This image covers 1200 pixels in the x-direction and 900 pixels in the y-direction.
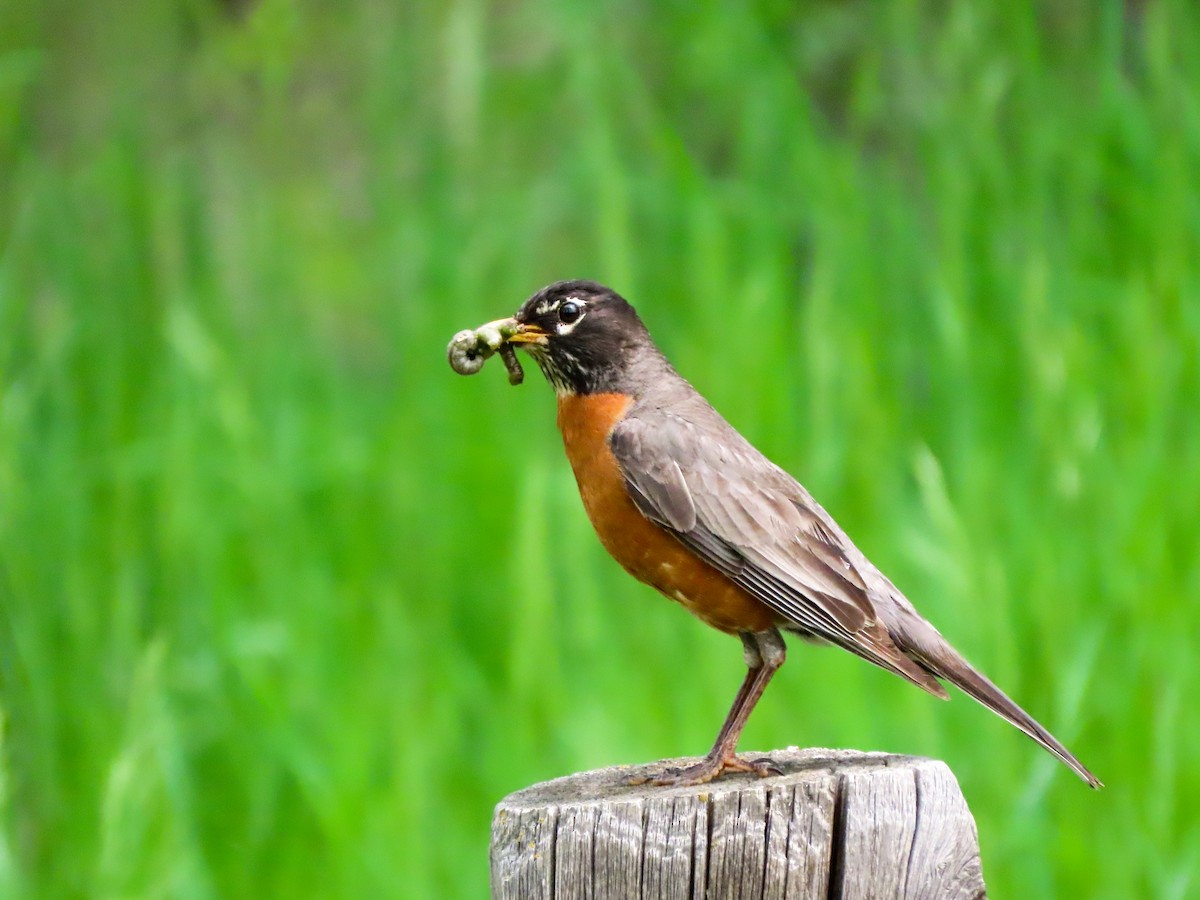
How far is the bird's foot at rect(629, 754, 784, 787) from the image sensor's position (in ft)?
9.38

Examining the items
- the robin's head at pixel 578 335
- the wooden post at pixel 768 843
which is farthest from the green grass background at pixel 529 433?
the wooden post at pixel 768 843

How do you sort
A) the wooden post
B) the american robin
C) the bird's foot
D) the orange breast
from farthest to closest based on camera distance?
the orange breast
the american robin
the bird's foot
the wooden post

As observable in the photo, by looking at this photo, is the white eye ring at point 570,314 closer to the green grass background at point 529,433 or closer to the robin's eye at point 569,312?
the robin's eye at point 569,312

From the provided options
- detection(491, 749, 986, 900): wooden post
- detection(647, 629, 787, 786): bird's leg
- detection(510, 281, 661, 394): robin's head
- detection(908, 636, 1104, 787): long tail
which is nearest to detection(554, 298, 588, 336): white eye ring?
detection(510, 281, 661, 394): robin's head

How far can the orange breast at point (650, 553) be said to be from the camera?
129 inches

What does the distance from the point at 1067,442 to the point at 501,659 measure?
2.02m

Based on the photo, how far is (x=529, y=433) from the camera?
529 cm

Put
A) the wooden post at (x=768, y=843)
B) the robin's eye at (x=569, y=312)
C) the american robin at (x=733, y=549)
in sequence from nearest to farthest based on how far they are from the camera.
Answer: the wooden post at (x=768, y=843)
the american robin at (x=733, y=549)
the robin's eye at (x=569, y=312)

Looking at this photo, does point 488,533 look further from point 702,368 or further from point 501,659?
point 702,368

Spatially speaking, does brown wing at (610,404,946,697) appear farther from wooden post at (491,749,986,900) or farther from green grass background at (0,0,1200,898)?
green grass background at (0,0,1200,898)

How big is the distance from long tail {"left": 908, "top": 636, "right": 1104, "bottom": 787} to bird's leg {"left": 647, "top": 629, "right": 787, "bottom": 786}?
1.12 feet

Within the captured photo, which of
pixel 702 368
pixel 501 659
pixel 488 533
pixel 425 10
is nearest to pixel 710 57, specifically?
pixel 425 10

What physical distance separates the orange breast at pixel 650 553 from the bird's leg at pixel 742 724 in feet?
0.36

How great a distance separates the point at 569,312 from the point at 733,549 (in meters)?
0.87
